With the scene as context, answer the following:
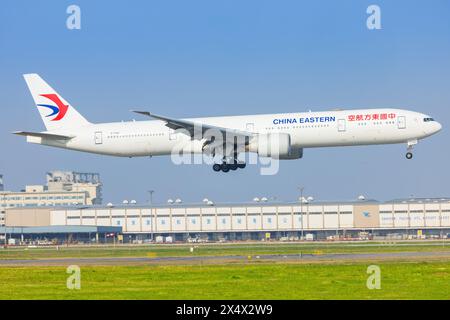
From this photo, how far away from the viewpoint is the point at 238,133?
63312mm

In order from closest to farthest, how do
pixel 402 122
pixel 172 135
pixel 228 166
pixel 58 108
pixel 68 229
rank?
pixel 402 122, pixel 228 166, pixel 172 135, pixel 58 108, pixel 68 229

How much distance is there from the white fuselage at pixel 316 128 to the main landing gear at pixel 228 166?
2099 millimetres

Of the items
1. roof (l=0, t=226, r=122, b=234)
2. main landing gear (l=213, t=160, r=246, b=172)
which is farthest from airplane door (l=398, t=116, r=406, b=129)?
roof (l=0, t=226, r=122, b=234)

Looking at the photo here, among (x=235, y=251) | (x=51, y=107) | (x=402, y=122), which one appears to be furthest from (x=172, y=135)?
(x=402, y=122)

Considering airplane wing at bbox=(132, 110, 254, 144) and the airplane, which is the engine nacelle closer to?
the airplane

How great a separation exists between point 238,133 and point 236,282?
86.5 feet

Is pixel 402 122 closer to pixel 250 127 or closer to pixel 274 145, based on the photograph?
pixel 274 145

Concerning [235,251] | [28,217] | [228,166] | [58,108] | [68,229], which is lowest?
[235,251]

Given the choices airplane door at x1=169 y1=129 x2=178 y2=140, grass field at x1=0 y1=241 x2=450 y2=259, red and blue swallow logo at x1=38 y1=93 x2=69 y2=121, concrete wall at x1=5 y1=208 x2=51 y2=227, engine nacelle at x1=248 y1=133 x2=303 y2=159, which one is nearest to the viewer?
engine nacelle at x1=248 y1=133 x2=303 y2=159

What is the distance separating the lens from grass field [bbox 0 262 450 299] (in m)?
33.2

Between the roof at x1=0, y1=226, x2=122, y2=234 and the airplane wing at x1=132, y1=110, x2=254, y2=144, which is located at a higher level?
the airplane wing at x1=132, y1=110, x2=254, y2=144

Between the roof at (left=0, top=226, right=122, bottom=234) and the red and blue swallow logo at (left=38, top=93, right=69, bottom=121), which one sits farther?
the roof at (left=0, top=226, right=122, bottom=234)
